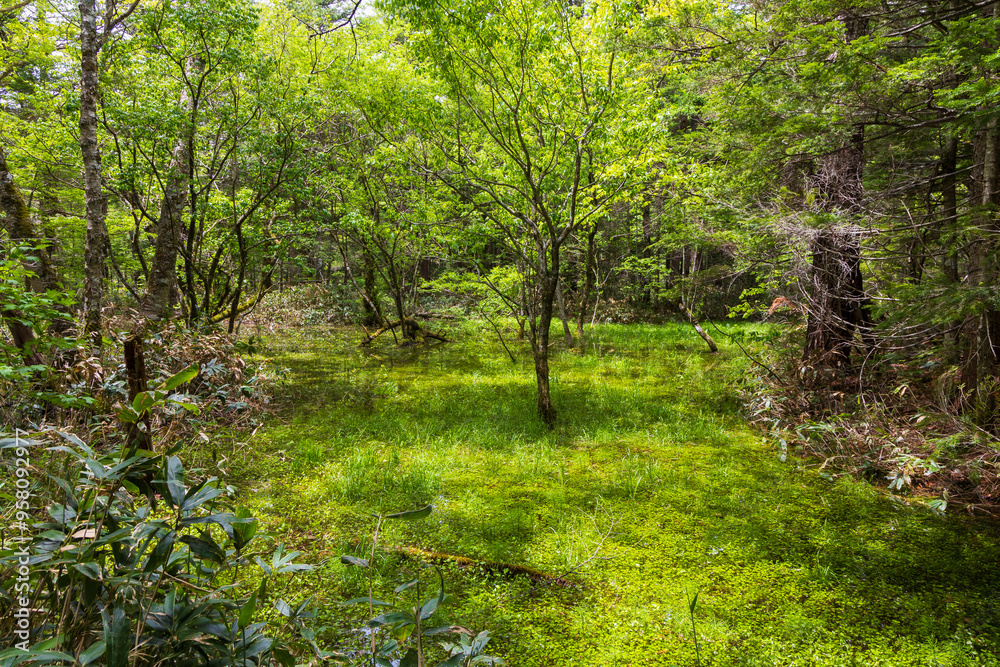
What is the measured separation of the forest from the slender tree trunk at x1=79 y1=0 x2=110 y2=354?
35mm

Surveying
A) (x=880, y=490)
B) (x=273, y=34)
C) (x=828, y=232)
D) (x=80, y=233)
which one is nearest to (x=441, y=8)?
(x=828, y=232)

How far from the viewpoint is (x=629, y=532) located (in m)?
3.46

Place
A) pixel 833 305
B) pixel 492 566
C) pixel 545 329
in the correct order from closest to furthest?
1. pixel 492 566
2. pixel 545 329
3. pixel 833 305

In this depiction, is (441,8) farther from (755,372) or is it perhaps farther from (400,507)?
(755,372)

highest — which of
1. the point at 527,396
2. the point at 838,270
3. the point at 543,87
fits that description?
the point at 543,87

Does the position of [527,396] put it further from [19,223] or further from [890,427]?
[19,223]

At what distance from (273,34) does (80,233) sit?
226 inches

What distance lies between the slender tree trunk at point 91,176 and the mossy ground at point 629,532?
1828mm

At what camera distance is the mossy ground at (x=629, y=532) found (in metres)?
2.48

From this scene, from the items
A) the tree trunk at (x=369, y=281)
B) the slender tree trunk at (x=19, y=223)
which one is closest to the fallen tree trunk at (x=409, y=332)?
the tree trunk at (x=369, y=281)

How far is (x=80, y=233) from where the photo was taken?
374 inches

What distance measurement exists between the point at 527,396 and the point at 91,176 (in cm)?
542

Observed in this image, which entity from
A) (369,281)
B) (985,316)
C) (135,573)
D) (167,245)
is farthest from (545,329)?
(369,281)

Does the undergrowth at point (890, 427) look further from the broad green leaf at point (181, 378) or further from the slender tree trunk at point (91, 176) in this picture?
the slender tree trunk at point (91, 176)
